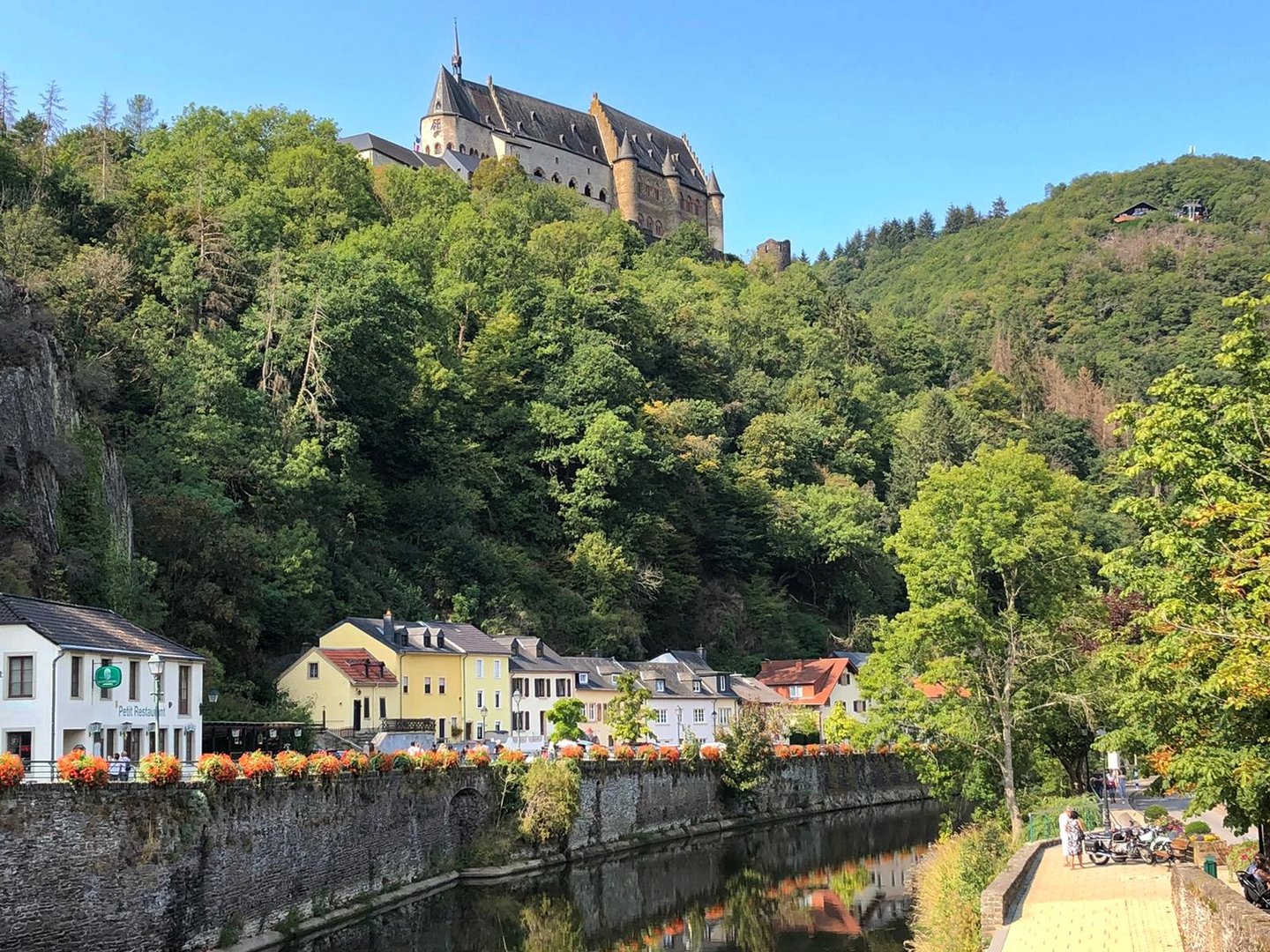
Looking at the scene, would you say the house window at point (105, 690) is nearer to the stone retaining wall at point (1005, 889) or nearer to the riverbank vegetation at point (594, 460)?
the riverbank vegetation at point (594, 460)

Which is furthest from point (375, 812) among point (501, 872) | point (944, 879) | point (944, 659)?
point (944, 659)

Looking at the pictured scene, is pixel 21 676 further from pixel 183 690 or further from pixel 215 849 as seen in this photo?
→ pixel 215 849

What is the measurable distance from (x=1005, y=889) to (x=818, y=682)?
55908 millimetres

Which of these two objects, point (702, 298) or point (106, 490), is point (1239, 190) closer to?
point (702, 298)

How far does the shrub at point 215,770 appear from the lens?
28312 mm

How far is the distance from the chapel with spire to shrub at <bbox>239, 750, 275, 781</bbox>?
123m

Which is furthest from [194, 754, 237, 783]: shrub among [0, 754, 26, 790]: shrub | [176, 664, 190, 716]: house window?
[176, 664, 190, 716]: house window

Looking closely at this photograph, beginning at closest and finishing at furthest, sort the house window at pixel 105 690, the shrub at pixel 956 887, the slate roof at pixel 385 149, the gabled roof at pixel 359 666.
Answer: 1. the shrub at pixel 956 887
2. the house window at pixel 105 690
3. the gabled roof at pixel 359 666
4. the slate roof at pixel 385 149

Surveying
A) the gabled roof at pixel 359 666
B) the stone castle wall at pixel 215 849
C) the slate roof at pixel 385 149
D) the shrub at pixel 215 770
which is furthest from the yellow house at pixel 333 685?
the slate roof at pixel 385 149

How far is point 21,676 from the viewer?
32750 millimetres

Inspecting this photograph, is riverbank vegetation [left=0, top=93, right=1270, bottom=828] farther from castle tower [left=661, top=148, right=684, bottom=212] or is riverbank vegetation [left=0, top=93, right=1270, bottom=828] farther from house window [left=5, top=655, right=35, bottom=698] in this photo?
castle tower [left=661, top=148, right=684, bottom=212]

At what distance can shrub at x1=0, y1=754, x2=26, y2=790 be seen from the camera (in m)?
21.9

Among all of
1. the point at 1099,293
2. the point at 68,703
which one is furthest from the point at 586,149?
the point at 68,703

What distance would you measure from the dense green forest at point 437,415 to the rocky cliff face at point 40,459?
16.3 inches
